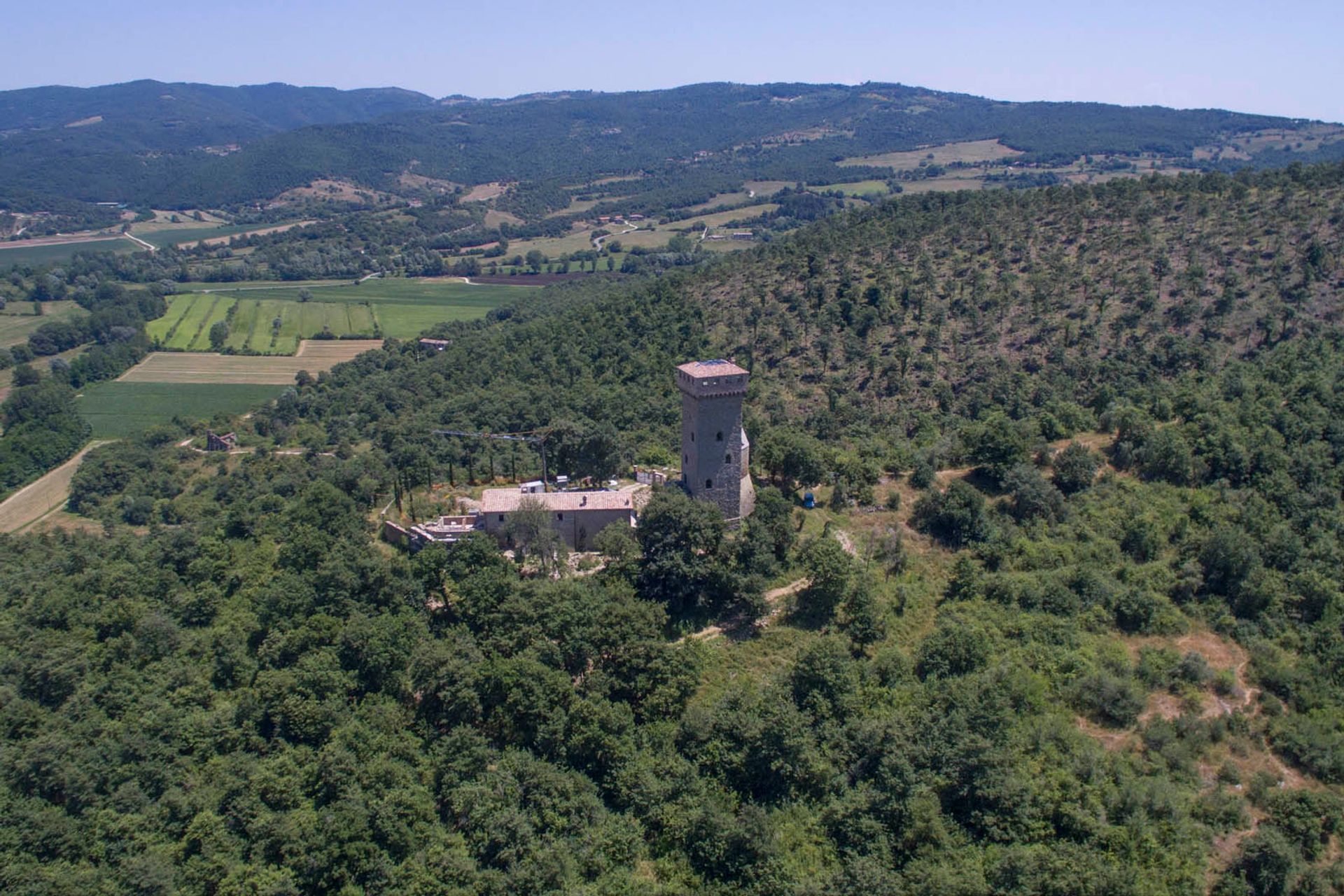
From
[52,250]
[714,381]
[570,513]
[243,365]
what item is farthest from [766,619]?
[52,250]

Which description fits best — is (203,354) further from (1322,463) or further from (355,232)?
(1322,463)

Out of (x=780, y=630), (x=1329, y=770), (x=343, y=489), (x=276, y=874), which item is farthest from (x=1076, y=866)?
(x=343, y=489)

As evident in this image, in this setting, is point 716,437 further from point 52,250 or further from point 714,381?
point 52,250

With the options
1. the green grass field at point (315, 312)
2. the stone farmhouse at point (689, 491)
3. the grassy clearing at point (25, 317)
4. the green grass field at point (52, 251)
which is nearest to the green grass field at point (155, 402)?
the green grass field at point (315, 312)

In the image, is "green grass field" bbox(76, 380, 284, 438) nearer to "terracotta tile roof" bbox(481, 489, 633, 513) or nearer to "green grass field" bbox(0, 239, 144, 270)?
"terracotta tile roof" bbox(481, 489, 633, 513)

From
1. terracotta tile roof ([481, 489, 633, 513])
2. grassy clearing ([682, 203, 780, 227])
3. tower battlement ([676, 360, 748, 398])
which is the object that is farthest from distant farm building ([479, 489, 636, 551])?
grassy clearing ([682, 203, 780, 227])

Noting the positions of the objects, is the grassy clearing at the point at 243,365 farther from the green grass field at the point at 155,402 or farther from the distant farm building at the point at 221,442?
the distant farm building at the point at 221,442
